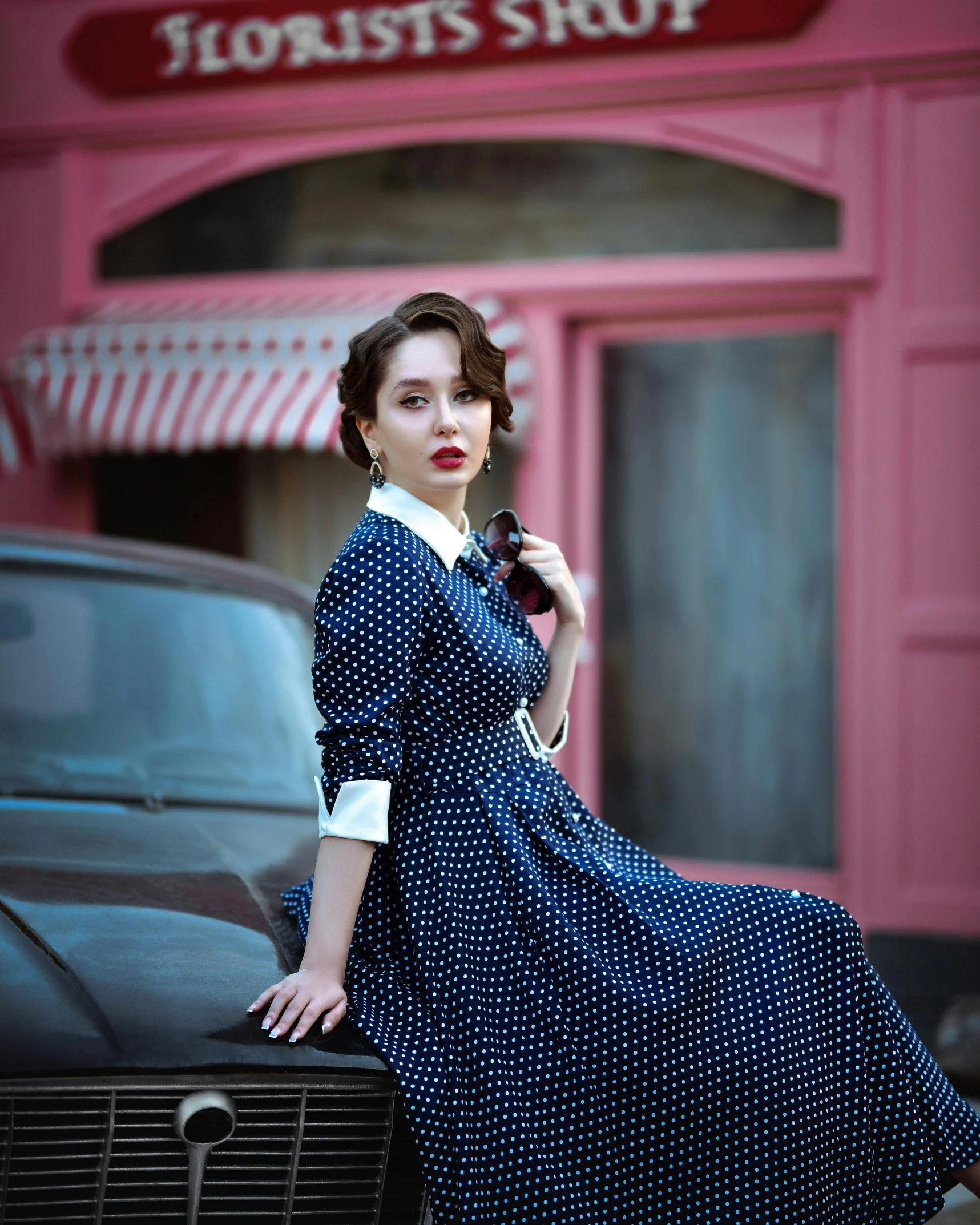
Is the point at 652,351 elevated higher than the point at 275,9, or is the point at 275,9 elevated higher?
the point at 275,9

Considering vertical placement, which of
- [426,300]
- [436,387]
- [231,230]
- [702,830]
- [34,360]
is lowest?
[702,830]

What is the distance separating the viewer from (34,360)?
240 inches

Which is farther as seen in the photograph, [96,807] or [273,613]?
[273,613]

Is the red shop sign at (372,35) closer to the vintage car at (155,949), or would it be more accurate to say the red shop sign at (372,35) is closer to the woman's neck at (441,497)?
the vintage car at (155,949)

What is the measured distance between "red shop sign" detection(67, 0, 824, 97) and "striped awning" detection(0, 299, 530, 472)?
1.09 metres

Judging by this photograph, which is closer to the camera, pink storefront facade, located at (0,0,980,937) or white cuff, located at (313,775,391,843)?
white cuff, located at (313,775,391,843)

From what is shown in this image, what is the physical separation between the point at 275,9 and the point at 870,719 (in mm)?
4074

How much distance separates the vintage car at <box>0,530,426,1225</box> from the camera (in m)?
1.69

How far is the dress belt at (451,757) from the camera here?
6.59 feet

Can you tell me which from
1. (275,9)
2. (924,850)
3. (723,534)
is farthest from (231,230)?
(924,850)

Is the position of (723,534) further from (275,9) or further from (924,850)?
(275,9)

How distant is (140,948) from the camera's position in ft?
6.16

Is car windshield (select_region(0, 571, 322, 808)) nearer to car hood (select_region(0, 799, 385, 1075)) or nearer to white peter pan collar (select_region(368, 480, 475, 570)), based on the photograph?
car hood (select_region(0, 799, 385, 1075))

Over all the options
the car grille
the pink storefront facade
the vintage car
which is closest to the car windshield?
the vintage car
